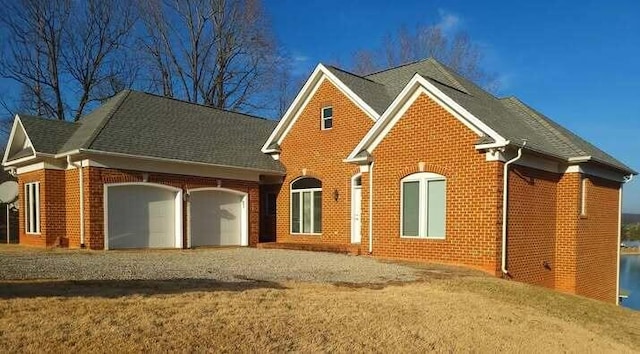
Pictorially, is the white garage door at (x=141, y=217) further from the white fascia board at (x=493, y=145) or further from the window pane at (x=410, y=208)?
the white fascia board at (x=493, y=145)

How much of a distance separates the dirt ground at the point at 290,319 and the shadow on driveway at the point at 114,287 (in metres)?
0.02

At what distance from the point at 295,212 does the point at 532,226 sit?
29.6 feet

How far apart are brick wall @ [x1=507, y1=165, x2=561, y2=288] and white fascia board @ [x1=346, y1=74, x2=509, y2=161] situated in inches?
57.9

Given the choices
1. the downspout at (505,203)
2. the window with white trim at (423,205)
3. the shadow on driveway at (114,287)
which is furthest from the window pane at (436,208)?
the shadow on driveway at (114,287)

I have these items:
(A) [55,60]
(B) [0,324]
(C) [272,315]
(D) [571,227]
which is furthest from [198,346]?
(A) [55,60]

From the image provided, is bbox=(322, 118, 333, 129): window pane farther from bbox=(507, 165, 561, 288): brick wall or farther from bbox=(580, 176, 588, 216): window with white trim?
bbox=(580, 176, 588, 216): window with white trim

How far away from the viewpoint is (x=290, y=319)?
651 centimetres

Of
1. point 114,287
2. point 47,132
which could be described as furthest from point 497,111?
point 47,132

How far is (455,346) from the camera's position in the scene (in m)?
6.25

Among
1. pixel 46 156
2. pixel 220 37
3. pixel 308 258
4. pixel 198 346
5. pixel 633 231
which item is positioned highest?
pixel 220 37

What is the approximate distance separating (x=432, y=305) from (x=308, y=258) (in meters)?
6.91

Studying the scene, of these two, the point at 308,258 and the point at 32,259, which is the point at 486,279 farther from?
the point at 32,259

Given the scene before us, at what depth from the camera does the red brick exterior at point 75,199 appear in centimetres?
1569

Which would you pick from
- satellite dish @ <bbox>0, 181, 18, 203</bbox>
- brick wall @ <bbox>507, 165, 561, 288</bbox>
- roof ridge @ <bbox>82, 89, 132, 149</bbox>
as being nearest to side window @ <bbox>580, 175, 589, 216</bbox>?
brick wall @ <bbox>507, 165, 561, 288</bbox>
